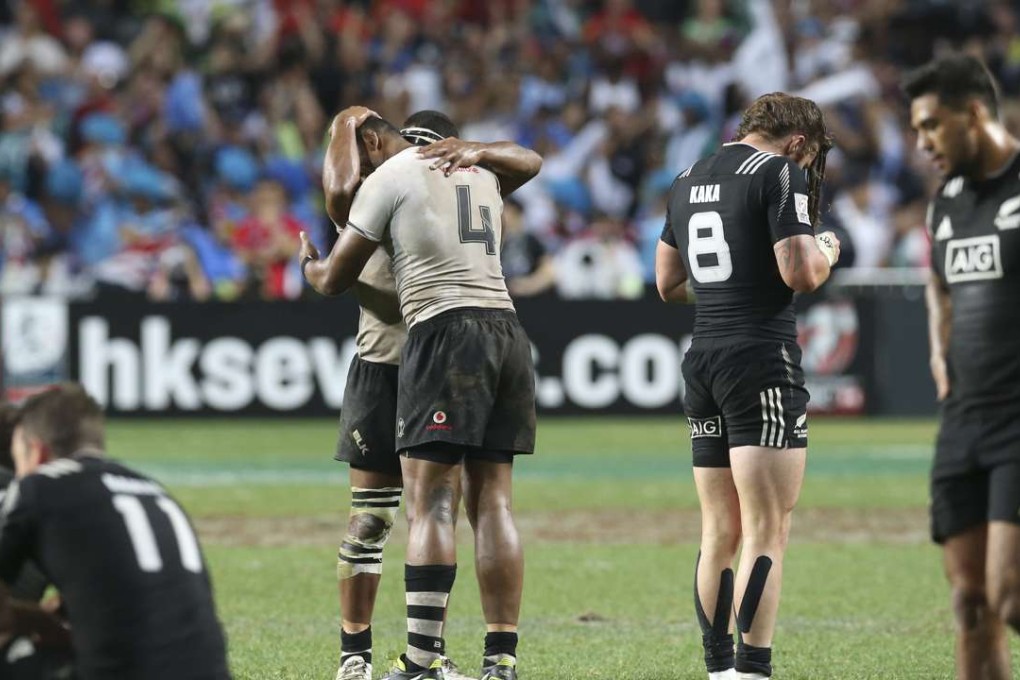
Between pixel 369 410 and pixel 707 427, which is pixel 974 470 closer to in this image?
pixel 707 427

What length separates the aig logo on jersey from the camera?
5.14 meters

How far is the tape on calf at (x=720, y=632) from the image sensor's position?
6.36 m

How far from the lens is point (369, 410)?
6.92m

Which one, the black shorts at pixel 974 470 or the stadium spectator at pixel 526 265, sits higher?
the stadium spectator at pixel 526 265

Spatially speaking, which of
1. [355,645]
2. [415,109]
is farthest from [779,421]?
[415,109]

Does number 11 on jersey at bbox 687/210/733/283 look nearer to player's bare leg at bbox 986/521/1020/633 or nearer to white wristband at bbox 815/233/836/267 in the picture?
white wristband at bbox 815/233/836/267

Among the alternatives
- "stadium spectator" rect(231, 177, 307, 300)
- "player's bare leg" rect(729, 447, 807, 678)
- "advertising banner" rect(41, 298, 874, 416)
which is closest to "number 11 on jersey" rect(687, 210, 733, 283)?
"player's bare leg" rect(729, 447, 807, 678)

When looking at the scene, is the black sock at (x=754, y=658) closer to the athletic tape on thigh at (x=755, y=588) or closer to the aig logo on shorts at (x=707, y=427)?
the athletic tape on thigh at (x=755, y=588)

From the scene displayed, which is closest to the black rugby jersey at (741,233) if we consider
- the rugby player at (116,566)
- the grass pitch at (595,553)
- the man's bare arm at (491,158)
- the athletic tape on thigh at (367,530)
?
the man's bare arm at (491,158)

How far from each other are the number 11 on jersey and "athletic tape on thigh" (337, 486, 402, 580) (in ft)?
5.35

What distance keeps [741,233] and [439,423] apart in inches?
Result: 53.2

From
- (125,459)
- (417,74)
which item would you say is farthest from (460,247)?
(417,74)

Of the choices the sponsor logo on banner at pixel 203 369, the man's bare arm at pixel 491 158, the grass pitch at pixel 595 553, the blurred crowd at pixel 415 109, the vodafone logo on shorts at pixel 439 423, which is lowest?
the grass pitch at pixel 595 553

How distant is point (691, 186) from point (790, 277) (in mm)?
567
